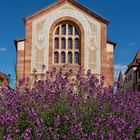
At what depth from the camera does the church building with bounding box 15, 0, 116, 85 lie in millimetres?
31062

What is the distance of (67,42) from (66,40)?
0.17m

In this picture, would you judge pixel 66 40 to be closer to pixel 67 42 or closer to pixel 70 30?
pixel 67 42

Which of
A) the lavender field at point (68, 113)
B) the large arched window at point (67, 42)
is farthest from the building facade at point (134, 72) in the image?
the lavender field at point (68, 113)

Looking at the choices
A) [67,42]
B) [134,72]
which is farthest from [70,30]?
[134,72]

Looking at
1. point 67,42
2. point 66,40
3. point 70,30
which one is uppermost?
point 70,30

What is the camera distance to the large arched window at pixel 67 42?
→ 3144 centimetres

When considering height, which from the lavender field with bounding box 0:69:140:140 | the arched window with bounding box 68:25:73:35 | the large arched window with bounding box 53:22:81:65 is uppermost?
the arched window with bounding box 68:25:73:35

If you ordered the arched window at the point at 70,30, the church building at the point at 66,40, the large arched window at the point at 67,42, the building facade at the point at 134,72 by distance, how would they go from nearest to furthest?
the church building at the point at 66,40
the large arched window at the point at 67,42
the arched window at the point at 70,30
the building facade at the point at 134,72

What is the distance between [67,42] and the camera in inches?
1239

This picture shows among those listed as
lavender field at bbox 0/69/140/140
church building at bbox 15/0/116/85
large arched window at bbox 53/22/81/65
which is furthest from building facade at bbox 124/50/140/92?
lavender field at bbox 0/69/140/140

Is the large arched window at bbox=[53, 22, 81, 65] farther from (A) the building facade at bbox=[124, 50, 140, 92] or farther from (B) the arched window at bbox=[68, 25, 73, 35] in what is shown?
(A) the building facade at bbox=[124, 50, 140, 92]

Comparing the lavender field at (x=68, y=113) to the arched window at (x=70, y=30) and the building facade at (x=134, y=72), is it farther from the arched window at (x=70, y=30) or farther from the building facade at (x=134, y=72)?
the building facade at (x=134, y=72)

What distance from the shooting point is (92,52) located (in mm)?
31453

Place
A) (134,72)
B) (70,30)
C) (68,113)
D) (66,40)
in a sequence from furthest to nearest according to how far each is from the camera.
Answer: (134,72)
(70,30)
(66,40)
(68,113)
